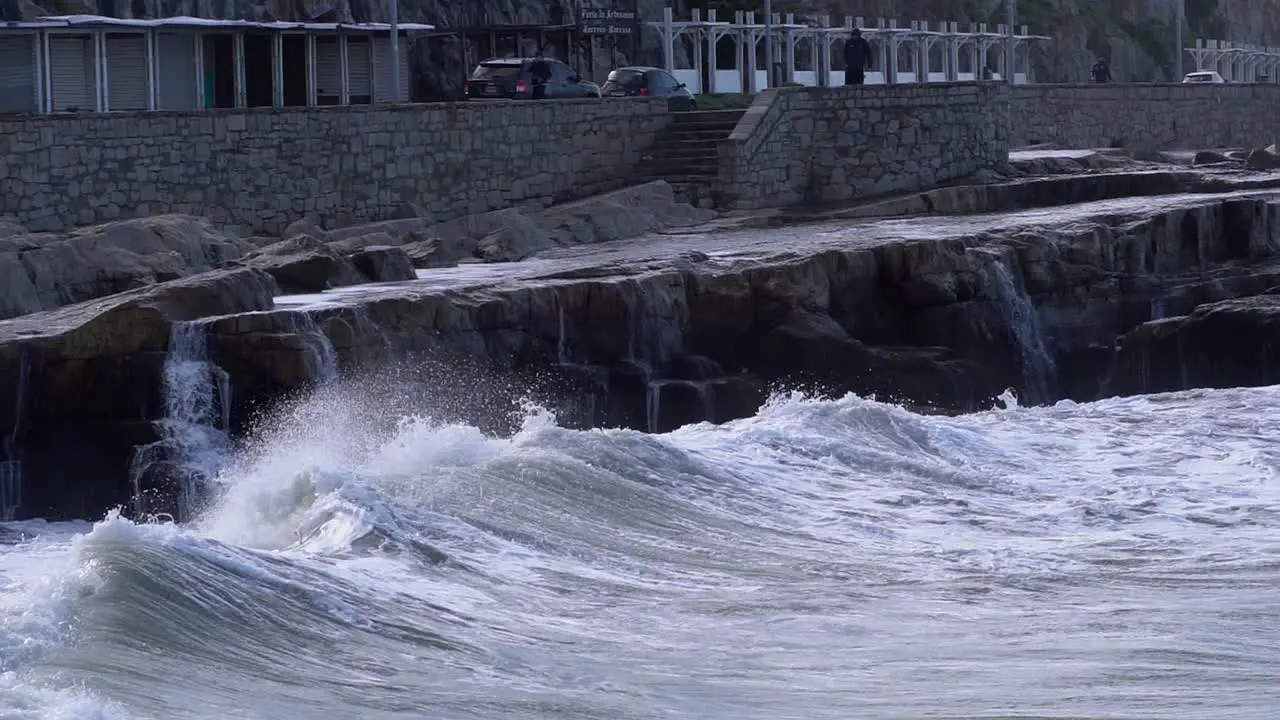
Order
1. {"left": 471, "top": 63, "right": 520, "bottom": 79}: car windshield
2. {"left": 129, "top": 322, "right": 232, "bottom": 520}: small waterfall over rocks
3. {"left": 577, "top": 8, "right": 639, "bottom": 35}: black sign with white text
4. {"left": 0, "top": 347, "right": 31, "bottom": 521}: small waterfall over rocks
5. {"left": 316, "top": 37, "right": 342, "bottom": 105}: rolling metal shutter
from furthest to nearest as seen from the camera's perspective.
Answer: {"left": 577, "top": 8, "right": 639, "bottom": 35}: black sign with white text
{"left": 316, "top": 37, "right": 342, "bottom": 105}: rolling metal shutter
{"left": 471, "top": 63, "right": 520, "bottom": 79}: car windshield
{"left": 0, "top": 347, "right": 31, "bottom": 521}: small waterfall over rocks
{"left": 129, "top": 322, "right": 232, "bottom": 520}: small waterfall over rocks

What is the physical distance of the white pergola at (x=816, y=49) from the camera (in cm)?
4706

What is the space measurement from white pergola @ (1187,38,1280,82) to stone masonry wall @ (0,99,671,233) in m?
45.4

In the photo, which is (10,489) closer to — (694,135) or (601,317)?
(601,317)

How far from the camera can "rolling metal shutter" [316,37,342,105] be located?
3562 cm

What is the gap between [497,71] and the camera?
114 feet

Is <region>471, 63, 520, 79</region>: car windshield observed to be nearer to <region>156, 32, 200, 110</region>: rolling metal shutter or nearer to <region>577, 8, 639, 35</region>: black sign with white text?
<region>156, 32, 200, 110</region>: rolling metal shutter

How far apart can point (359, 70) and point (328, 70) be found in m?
0.67

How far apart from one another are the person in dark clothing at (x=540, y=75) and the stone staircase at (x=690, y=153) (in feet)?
11.7

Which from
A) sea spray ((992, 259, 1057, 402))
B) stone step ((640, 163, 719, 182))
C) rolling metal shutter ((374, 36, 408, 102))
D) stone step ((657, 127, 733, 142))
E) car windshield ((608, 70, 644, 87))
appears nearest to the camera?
sea spray ((992, 259, 1057, 402))

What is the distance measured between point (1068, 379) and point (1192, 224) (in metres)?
3.82

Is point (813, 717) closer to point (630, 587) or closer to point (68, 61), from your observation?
point (630, 587)

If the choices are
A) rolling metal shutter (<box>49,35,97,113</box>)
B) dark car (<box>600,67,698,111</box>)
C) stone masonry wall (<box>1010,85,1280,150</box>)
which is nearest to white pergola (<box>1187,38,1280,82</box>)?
stone masonry wall (<box>1010,85,1280,150</box>)

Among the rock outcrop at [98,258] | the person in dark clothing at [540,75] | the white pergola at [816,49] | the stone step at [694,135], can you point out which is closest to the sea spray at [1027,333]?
the rock outcrop at [98,258]

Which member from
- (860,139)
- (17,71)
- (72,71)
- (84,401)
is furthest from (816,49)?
(84,401)
